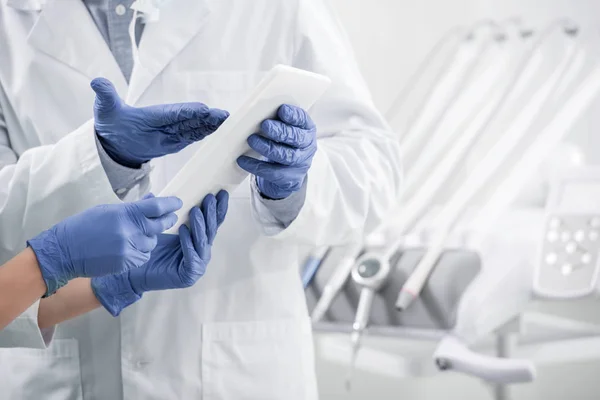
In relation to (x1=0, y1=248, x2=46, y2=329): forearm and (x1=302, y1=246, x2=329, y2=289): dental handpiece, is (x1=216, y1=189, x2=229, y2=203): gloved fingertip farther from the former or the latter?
(x1=302, y1=246, x2=329, y2=289): dental handpiece

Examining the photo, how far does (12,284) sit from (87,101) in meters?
0.33

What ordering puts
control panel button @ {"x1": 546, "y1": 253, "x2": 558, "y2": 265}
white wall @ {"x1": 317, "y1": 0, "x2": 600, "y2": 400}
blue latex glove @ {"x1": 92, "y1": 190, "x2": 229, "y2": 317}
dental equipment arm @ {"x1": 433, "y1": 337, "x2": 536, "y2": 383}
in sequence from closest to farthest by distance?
blue latex glove @ {"x1": 92, "y1": 190, "x2": 229, "y2": 317}, dental equipment arm @ {"x1": 433, "y1": 337, "x2": 536, "y2": 383}, control panel button @ {"x1": 546, "y1": 253, "x2": 558, "y2": 265}, white wall @ {"x1": 317, "y1": 0, "x2": 600, "y2": 400}

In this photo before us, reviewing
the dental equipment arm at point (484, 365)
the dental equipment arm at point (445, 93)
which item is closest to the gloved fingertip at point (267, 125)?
the dental equipment arm at point (484, 365)

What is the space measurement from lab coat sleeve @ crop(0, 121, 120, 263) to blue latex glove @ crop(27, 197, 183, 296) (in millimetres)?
104

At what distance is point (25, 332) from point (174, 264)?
0.57 ft

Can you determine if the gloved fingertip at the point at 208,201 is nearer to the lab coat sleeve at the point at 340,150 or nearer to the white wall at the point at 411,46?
the lab coat sleeve at the point at 340,150

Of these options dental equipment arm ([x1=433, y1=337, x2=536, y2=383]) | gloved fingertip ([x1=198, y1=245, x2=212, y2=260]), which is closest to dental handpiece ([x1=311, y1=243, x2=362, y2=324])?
dental equipment arm ([x1=433, y1=337, x2=536, y2=383])

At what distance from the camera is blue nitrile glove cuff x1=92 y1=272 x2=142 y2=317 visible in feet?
2.79

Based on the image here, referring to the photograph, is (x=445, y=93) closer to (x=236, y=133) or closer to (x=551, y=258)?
(x=551, y=258)

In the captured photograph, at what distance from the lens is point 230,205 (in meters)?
0.98

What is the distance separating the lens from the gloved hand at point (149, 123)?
77 cm

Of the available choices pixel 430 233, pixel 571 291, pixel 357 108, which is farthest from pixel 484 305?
pixel 357 108

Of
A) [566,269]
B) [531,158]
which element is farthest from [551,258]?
[531,158]

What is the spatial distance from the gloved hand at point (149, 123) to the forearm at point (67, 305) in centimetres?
17
